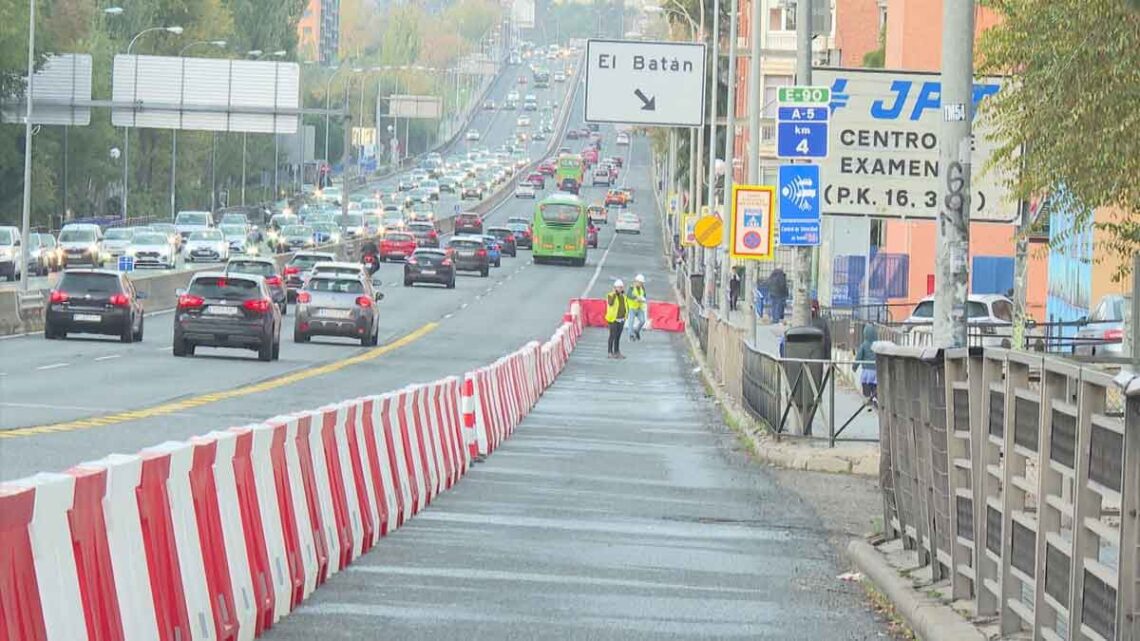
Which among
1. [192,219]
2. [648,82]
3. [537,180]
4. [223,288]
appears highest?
[537,180]

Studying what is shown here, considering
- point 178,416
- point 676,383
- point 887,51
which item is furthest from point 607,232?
point 178,416

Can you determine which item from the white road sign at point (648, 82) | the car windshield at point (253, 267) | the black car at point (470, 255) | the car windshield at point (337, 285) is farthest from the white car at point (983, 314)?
the black car at point (470, 255)

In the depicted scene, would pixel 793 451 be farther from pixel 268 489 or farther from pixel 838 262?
pixel 838 262

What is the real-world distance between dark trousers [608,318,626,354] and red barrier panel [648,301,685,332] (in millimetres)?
17019

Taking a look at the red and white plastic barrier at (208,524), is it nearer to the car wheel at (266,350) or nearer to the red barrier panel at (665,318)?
the car wheel at (266,350)

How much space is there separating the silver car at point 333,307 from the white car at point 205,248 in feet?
123

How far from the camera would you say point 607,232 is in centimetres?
14425

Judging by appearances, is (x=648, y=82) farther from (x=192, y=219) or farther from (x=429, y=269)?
(x=192, y=219)

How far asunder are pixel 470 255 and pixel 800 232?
215ft

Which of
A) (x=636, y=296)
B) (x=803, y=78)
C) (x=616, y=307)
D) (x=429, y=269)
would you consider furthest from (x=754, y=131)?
(x=429, y=269)

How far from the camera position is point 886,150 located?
2683 centimetres

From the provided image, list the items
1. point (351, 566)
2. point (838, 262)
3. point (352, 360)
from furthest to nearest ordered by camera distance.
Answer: point (838, 262) < point (352, 360) < point (351, 566)

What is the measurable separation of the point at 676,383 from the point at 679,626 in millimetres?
32589

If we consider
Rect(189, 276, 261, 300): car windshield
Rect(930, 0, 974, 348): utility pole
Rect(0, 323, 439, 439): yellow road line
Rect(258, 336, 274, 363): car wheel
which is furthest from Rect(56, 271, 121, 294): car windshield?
Rect(930, 0, 974, 348): utility pole
